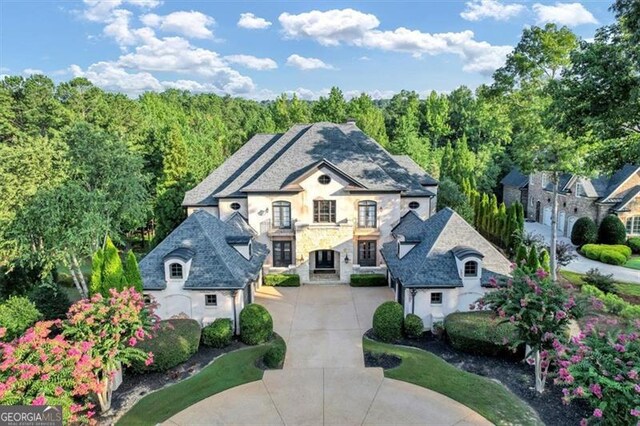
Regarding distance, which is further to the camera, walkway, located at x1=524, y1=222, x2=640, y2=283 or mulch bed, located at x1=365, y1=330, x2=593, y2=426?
walkway, located at x1=524, y1=222, x2=640, y2=283

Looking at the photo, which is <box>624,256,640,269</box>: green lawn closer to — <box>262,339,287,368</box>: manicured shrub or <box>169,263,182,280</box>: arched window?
<box>262,339,287,368</box>: manicured shrub

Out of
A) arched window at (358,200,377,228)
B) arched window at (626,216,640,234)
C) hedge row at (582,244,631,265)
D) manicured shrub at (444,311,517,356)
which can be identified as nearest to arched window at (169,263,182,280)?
arched window at (358,200,377,228)

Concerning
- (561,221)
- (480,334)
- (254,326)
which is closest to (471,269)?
(480,334)

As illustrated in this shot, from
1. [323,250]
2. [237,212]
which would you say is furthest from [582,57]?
[237,212]

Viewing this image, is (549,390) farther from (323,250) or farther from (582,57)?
(323,250)

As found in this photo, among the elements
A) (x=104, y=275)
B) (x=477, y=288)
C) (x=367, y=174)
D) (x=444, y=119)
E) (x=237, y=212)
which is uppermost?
(x=444, y=119)

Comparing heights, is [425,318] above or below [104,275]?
below

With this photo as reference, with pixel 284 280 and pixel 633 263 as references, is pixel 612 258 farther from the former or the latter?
pixel 284 280

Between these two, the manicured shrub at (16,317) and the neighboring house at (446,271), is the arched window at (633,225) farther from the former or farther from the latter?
the manicured shrub at (16,317)
